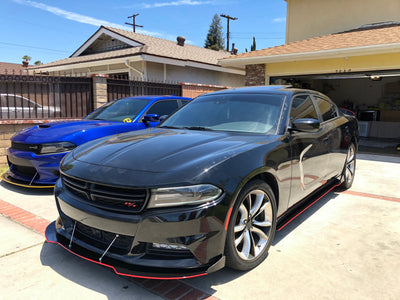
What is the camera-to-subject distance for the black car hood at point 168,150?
7.67 ft

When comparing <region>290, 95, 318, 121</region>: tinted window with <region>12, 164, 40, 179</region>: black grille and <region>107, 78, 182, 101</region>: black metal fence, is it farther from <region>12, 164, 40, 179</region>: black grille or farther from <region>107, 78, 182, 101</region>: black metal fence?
<region>107, 78, 182, 101</region>: black metal fence

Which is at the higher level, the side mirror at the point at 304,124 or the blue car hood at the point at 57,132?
the side mirror at the point at 304,124

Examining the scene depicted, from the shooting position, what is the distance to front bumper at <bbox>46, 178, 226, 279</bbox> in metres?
2.10

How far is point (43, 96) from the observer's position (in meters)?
7.90

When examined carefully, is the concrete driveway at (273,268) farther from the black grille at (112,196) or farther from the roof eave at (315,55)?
the roof eave at (315,55)

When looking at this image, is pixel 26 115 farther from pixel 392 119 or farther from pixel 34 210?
pixel 392 119

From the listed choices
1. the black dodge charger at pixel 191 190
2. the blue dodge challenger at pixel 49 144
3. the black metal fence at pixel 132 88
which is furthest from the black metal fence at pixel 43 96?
the black dodge charger at pixel 191 190

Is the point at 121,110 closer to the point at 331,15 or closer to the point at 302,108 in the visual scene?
the point at 302,108

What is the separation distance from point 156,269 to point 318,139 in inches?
102

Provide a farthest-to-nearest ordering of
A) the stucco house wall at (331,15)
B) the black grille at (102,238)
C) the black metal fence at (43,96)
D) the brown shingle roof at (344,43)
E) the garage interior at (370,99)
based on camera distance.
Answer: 1. the garage interior at (370,99)
2. the stucco house wall at (331,15)
3. the brown shingle roof at (344,43)
4. the black metal fence at (43,96)
5. the black grille at (102,238)

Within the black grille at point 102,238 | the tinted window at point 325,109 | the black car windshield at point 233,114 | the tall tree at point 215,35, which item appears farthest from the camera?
the tall tree at point 215,35

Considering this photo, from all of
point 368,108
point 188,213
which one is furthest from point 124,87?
point 368,108

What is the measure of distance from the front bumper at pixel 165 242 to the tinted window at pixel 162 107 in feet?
13.2

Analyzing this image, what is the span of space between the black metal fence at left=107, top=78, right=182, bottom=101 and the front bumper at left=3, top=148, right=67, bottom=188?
4860 millimetres
